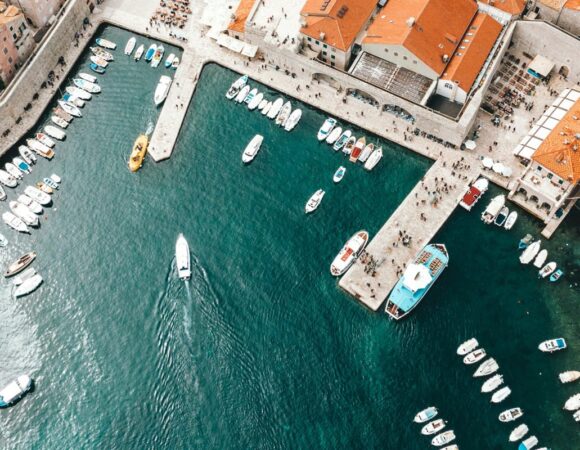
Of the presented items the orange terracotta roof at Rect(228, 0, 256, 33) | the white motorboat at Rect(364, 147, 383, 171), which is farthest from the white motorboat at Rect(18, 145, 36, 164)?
the white motorboat at Rect(364, 147, 383, 171)

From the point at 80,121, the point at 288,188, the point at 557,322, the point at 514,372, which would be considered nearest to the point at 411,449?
the point at 514,372

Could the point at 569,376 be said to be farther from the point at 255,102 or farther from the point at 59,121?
the point at 59,121

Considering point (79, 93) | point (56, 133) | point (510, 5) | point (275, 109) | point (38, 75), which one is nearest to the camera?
point (510, 5)

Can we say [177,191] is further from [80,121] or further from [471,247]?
[471,247]

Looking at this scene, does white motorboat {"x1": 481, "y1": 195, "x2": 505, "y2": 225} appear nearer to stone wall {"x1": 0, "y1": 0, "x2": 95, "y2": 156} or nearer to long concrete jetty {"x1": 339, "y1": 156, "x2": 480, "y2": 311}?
long concrete jetty {"x1": 339, "y1": 156, "x2": 480, "y2": 311}

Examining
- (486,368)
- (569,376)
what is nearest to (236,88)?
(486,368)

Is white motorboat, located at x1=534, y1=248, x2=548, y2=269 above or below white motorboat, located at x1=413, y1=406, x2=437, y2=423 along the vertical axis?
above

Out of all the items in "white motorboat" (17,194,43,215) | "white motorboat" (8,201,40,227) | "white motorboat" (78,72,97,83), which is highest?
"white motorboat" (78,72,97,83)
